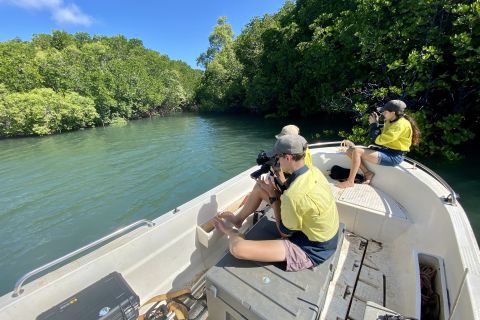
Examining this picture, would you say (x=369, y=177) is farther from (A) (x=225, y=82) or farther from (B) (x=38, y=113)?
(A) (x=225, y=82)

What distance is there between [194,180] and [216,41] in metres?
32.9

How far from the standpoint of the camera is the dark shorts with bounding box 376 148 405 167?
3.28m

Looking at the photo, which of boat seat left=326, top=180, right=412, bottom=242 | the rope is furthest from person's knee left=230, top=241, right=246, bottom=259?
boat seat left=326, top=180, right=412, bottom=242

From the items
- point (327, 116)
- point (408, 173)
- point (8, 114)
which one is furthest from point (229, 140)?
point (8, 114)

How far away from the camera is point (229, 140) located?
13.2 m

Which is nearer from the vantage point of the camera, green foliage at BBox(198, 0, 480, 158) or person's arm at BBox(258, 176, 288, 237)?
person's arm at BBox(258, 176, 288, 237)

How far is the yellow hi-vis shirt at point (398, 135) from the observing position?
3219mm

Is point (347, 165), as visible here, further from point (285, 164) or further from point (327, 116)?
point (327, 116)

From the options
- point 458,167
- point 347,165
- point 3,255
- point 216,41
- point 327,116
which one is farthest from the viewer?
point 216,41

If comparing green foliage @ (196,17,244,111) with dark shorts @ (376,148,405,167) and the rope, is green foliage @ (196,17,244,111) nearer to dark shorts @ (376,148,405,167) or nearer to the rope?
dark shorts @ (376,148,405,167)

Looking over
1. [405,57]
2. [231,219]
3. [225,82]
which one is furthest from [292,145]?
[225,82]

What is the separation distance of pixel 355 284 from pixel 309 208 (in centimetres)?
119

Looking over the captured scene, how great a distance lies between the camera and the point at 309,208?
163cm

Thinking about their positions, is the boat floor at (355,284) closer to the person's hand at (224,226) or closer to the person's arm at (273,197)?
the person's hand at (224,226)
